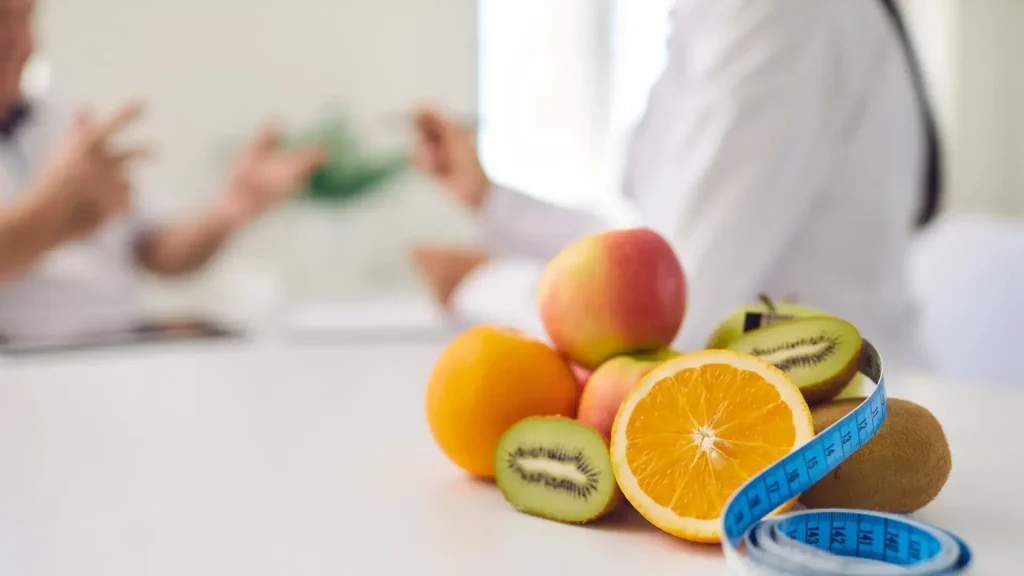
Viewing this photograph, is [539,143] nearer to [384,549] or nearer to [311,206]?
[311,206]

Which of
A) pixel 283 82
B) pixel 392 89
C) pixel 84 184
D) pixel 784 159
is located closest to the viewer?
pixel 784 159

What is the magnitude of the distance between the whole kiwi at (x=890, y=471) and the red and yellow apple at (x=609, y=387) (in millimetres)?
99

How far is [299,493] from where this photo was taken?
52cm

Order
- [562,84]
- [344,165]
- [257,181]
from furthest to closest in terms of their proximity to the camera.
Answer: [562,84], [344,165], [257,181]

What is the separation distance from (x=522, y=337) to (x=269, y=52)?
276 centimetres

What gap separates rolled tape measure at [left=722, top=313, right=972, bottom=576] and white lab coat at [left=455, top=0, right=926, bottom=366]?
502mm

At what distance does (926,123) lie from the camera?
1.23 metres

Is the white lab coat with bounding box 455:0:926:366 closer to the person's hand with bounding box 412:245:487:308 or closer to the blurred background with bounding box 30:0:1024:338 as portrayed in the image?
the person's hand with bounding box 412:245:487:308

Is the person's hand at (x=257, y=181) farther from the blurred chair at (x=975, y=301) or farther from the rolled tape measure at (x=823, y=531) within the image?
the rolled tape measure at (x=823, y=531)

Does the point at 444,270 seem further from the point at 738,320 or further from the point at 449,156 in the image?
the point at 738,320

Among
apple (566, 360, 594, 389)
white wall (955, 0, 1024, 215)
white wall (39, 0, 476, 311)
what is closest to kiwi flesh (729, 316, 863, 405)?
apple (566, 360, 594, 389)

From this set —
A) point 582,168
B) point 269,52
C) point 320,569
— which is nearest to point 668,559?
point 320,569

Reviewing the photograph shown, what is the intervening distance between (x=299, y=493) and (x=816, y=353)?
0.31 meters

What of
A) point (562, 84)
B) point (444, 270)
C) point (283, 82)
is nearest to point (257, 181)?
point (283, 82)
